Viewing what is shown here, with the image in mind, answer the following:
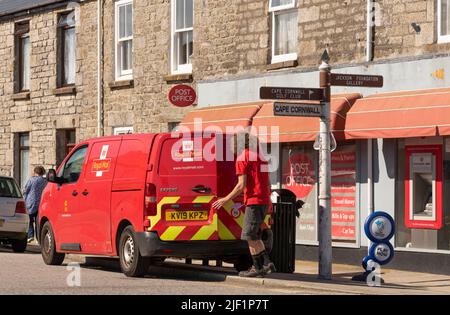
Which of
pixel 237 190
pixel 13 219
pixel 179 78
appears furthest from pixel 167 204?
pixel 179 78

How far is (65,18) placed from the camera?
95.9ft

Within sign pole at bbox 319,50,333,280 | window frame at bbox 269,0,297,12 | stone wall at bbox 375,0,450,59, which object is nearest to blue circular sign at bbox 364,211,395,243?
sign pole at bbox 319,50,333,280

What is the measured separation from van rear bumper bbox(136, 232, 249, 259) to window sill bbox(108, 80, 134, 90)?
35.9 feet

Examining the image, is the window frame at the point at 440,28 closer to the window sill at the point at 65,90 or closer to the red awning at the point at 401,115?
the red awning at the point at 401,115

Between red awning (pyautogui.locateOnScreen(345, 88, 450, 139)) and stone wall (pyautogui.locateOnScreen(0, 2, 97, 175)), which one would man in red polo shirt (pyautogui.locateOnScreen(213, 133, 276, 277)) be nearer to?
red awning (pyautogui.locateOnScreen(345, 88, 450, 139))

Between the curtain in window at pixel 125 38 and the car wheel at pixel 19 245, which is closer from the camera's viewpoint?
the car wheel at pixel 19 245

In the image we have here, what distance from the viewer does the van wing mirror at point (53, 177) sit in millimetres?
18163

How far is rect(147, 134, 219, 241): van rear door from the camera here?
15.7m

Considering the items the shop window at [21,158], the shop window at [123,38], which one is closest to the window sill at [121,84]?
the shop window at [123,38]

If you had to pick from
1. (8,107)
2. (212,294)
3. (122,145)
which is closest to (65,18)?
(8,107)

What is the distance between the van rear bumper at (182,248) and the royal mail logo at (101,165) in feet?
5.21

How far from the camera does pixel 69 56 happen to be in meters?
29.2

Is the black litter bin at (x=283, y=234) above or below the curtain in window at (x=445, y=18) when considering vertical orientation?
below

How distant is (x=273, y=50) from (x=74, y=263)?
20.0 ft
